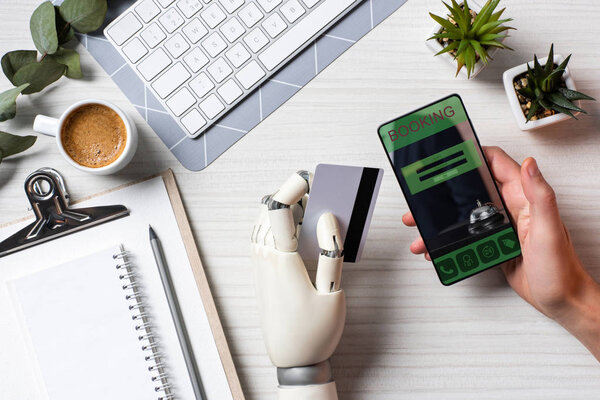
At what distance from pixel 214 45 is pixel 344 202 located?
10.8 inches

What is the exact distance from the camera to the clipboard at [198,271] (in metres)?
0.64

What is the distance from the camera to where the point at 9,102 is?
65cm

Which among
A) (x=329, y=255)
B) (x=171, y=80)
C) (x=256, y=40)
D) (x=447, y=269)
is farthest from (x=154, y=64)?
(x=447, y=269)

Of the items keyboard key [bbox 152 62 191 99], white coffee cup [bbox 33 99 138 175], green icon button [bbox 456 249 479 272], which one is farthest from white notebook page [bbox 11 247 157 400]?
green icon button [bbox 456 249 479 272]

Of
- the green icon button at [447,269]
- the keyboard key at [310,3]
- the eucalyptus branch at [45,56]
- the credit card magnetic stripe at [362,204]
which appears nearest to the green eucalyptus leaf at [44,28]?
the eucalyptus branch at [45,56]

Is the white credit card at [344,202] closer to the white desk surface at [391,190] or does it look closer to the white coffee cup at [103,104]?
the white desk surface at [391,190]

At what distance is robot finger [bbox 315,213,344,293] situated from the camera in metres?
0.57

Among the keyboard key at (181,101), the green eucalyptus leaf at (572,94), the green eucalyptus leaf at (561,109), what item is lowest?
the green eucalyptus leaf at (561,109)

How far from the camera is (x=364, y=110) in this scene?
2.20 feet

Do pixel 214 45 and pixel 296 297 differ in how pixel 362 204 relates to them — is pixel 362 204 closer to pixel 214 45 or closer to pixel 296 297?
pixel 296 297

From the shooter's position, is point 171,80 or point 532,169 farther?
point 171,80

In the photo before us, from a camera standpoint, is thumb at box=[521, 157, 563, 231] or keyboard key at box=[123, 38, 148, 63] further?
keyboard key at box=[123, 38, 148, 63]

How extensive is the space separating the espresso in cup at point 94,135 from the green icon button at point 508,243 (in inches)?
19.4

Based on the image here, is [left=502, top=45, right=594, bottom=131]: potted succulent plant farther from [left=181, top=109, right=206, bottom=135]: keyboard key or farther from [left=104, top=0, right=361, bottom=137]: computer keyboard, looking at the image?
[left=181, top=109, right=206, bottom=135]: keyboard key
